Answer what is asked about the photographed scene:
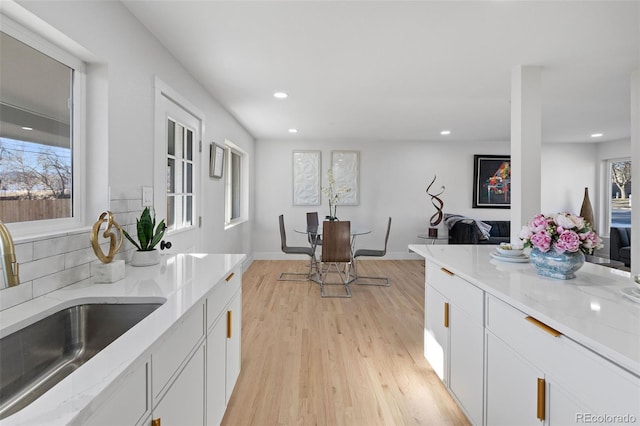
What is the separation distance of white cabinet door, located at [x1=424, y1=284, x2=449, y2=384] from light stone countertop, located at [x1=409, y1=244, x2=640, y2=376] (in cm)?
31

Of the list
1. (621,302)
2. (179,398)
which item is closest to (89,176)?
(179,398)

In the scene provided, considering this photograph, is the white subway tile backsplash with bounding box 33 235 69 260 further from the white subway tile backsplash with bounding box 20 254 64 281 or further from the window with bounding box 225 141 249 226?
the window with bounding box 225 141 249 226

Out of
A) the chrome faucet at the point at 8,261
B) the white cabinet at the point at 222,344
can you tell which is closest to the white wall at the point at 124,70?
the white cabinet at the point at 222,344

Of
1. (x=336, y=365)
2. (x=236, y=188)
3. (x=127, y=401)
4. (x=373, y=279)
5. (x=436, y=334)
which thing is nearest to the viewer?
(x=127, y=401)

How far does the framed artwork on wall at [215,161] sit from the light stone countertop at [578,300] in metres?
2.51

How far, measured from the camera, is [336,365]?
7.71 feet

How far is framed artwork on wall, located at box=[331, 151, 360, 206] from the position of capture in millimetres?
6211

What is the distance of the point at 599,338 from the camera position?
90 centimetres

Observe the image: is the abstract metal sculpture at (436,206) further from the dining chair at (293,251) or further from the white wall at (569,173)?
the dining chair at (293,251)

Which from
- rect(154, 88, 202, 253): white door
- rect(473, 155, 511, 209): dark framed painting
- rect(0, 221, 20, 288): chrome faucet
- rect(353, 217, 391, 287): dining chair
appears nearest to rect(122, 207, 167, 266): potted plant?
rect(154, 88, 202, 253): white door

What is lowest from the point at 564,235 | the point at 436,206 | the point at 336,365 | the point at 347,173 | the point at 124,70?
the point at 336,365

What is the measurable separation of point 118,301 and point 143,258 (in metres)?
0.59

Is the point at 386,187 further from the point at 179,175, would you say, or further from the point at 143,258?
the point at 143,258

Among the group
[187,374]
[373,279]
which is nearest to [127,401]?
[187,374]
